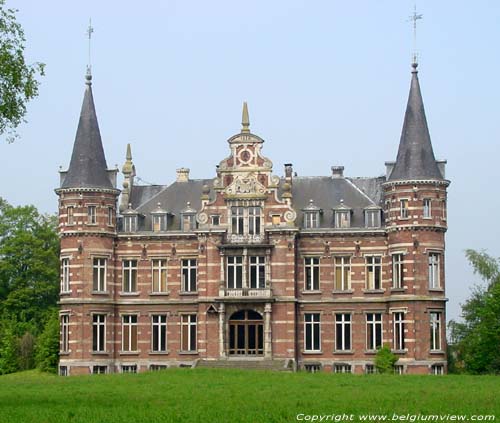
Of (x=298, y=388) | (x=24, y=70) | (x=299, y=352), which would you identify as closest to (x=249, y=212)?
(x=299, y=352)

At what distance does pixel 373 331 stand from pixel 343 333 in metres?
1.63

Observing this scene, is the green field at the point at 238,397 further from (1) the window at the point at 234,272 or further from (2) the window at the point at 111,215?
(2) the window at the point at 111,215

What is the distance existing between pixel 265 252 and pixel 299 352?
582cm

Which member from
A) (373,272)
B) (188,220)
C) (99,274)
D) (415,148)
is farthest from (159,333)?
(415,148)

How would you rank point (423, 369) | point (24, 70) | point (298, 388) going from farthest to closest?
point (423, 369) < point (298, 388) < point (24, 70)

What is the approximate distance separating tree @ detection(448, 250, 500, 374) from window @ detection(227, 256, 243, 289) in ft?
42.9

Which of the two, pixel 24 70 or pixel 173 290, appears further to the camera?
pixel 173 290

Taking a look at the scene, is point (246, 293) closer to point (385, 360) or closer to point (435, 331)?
point (385, 360)

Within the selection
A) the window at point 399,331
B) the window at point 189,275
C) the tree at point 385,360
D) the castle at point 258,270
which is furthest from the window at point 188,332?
the window at point 399,331

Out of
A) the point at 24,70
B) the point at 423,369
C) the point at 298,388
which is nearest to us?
the point at 24,70

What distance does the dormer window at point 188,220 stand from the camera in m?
74.1

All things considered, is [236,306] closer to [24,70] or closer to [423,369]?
[423,369]

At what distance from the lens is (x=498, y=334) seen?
69.9 m

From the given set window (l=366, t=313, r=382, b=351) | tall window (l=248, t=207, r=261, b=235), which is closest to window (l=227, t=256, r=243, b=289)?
tall window (l=248, t=207, r=261, b=235)
